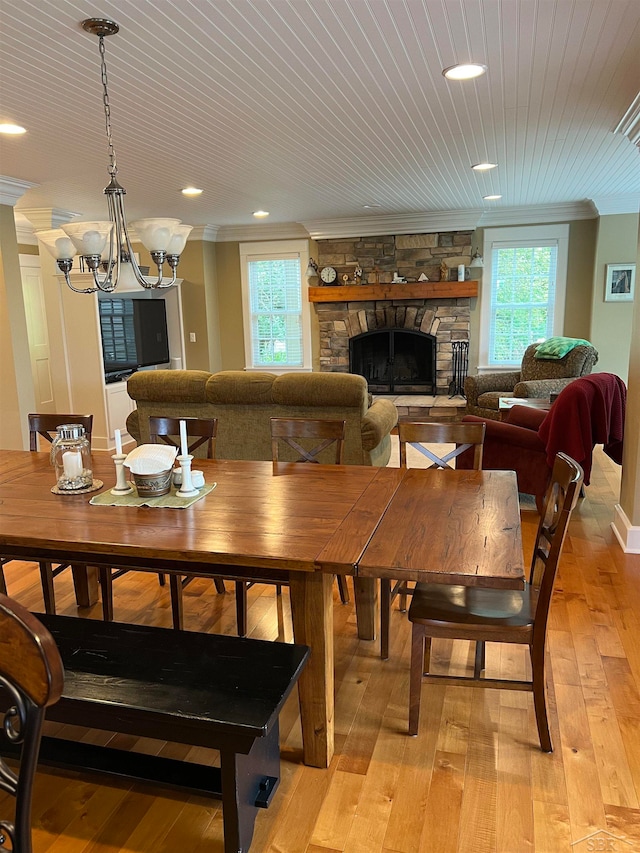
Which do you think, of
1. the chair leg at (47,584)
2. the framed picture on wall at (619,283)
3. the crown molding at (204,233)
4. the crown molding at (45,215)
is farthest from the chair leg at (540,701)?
the crown molding at (204,233)

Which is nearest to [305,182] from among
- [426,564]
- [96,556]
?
[96,556]

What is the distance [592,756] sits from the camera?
2.01 m

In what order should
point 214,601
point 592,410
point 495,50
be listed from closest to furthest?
1. point 495,50
2. point 214,601
3. point 592,410

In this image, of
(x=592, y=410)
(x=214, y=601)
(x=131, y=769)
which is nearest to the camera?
(x=131, y=769)

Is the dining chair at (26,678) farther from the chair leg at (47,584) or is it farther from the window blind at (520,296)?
the window blind at (520,296)

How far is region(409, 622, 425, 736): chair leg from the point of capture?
6.67 ft

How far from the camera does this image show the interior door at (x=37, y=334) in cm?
743

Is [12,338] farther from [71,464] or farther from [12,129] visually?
[71,464]

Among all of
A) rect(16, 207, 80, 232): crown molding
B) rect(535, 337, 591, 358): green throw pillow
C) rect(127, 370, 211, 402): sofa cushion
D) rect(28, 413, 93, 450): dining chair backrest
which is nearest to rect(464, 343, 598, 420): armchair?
rect(535, 337, 591, 358): green throw pillow

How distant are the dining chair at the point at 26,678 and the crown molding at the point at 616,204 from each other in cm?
677

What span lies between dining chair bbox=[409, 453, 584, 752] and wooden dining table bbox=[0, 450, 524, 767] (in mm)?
148

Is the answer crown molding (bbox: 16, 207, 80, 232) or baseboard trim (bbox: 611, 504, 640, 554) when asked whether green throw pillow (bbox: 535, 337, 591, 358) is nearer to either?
baseboard trim (bbox: 611, 504, 640, 554)

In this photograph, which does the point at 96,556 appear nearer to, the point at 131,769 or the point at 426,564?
the point at 131,769

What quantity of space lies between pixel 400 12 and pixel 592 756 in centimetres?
263
